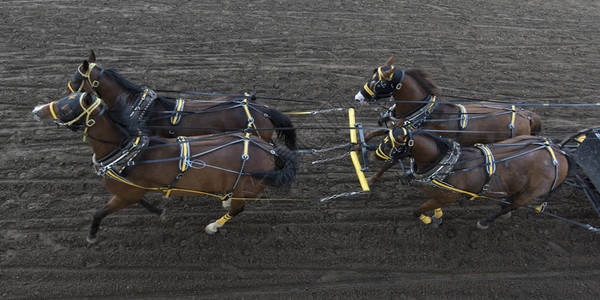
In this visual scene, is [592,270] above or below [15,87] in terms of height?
below

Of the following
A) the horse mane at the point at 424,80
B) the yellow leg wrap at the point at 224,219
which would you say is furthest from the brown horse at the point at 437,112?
the yellow leg wrap at the point at 224,219

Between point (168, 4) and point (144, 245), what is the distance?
23.1ft

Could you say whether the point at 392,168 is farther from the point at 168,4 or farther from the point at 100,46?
the point at 168,4

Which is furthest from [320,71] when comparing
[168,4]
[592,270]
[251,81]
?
[592,270]

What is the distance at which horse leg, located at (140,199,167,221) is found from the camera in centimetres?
408

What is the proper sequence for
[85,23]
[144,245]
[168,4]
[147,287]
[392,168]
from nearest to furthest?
[147,287] → [144,245] → [392,168] → [85,23] → [168,4]

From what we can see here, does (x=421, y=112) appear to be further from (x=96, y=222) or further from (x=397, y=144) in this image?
(x=96, y=222)

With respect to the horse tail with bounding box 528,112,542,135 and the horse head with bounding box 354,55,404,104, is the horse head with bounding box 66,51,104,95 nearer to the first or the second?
the horse head with bounding box 354,55,404,104

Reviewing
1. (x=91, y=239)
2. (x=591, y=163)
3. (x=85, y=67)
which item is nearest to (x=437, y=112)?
(x=591, y=163)

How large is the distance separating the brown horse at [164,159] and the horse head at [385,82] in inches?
60.6

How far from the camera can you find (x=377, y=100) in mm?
4668

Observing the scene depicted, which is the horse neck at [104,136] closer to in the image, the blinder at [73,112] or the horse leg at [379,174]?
the blinder at [73,112]

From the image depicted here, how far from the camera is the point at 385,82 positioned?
4.36 m

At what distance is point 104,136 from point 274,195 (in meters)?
2.41
